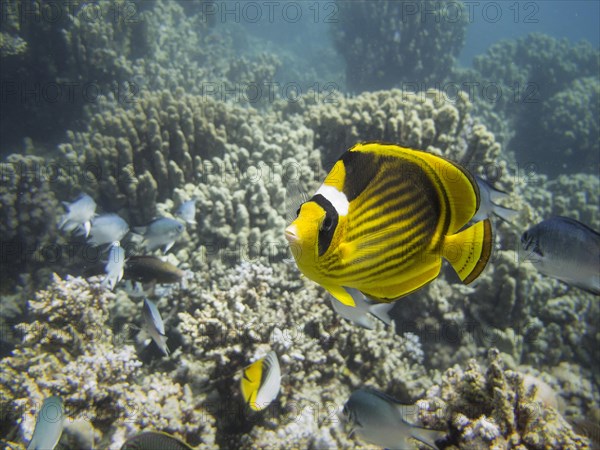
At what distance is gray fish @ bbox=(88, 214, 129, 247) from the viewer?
3.78 metres

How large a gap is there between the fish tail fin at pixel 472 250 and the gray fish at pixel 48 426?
277 cm

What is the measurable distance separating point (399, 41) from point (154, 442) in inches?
634

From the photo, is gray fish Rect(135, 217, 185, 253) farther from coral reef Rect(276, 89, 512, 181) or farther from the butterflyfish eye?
the butterflyfish eye

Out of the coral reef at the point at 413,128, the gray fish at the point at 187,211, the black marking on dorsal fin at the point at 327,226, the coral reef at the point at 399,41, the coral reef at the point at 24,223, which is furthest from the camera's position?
the coral reef at the point at 399,41

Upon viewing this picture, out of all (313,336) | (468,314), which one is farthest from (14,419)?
(468,314)

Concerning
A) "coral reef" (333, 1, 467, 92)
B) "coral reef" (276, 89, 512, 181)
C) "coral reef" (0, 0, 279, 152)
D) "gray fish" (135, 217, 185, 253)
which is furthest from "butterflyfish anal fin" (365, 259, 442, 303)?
"coral reef" (333, 1, 467, 92)

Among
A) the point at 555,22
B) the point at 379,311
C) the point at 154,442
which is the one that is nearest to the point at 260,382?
the point at 154,442

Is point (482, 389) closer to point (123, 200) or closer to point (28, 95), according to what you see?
point (123, 200)

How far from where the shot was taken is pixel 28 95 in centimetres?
837

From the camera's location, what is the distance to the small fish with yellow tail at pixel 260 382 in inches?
104

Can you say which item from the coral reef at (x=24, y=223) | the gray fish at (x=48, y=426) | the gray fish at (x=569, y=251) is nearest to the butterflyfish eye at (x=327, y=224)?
the gray fish at (x=569, y=251)

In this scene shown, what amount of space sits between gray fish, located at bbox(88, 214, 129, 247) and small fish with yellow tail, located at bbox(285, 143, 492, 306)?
140 inches

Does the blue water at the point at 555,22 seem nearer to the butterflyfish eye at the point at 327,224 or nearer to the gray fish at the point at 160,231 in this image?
the gray fish at the point at 160,231

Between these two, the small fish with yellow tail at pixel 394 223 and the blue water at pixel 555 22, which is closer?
the small fish with yellow tail at pixel 394 223
